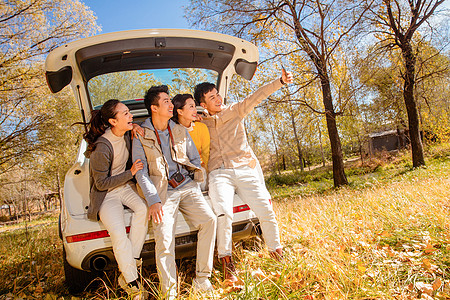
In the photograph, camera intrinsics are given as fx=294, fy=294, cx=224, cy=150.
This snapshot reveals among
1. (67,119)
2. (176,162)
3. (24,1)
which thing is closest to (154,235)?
(176,162)

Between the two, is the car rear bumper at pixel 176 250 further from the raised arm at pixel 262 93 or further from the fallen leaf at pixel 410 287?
the fallen leaf at pixel 410 287

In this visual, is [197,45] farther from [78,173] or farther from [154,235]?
[154,235]

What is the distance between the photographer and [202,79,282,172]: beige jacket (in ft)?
10.2

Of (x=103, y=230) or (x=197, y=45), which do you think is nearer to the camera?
(x=103, y=230)

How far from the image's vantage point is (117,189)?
2.74m

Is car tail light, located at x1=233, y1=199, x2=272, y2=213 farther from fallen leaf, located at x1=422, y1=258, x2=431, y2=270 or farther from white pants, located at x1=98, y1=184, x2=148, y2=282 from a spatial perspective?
fallen leaf, located at x1=422, y1=258, x2=431, y2=270

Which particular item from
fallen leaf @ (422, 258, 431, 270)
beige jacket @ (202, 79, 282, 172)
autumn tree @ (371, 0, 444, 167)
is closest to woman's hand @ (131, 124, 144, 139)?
beige jacket @ (202, 79, 282, 172)

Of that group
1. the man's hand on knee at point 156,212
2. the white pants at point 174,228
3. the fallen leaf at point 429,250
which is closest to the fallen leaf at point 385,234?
the fallen leaf at point 429,250

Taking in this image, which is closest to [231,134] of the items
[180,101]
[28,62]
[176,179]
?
[180,101]

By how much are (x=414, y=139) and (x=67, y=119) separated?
563 inches

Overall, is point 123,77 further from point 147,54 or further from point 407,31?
point 407,31

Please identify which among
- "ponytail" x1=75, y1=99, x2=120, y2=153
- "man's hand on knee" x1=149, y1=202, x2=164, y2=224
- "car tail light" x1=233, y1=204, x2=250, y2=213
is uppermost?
"ponytail" x1=75, y1=99, x2=120, y2=153

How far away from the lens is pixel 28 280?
3.46 meters

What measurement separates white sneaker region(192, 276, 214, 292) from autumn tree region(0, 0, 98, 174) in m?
9.15
